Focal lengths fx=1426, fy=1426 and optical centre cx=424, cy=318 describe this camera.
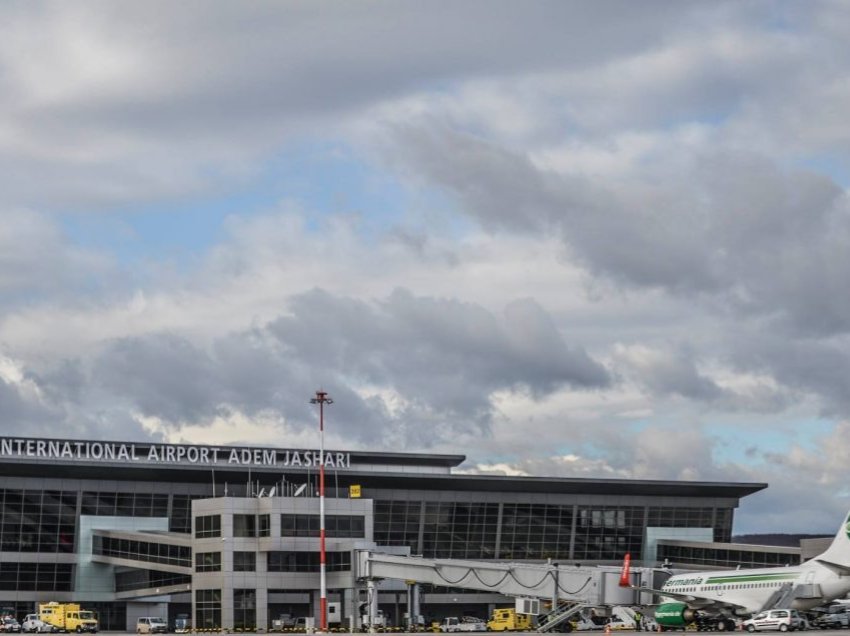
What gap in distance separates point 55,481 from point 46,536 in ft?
21.8

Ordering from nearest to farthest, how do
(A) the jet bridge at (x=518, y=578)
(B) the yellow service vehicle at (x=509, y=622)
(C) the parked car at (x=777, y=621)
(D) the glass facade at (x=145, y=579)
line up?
(C) the parked car at (x=777, y=621) → (A) the jet bridge at (x=518, y=578) → (B) the yellow service vehicle at (x=509, y=622) → (D) the glass facade at (x=145, y=579)

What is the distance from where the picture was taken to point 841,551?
12194cm

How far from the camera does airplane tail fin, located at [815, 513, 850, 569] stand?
12131 centimetres

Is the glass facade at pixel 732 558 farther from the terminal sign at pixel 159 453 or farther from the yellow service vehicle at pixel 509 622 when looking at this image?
the terminal sign at pixel 159 453

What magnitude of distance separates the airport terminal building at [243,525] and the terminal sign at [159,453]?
0.17 meters

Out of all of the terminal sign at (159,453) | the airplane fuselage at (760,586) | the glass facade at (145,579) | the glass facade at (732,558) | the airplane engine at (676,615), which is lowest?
the airplane engine at (676,615)

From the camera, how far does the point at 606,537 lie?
19950cm

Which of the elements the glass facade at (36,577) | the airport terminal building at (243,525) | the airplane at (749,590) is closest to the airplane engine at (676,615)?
the airplane at (749,590)

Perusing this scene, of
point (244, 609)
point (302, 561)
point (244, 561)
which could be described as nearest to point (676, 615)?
point (302, 561)

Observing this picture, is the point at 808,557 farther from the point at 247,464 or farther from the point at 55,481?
the point at 55,481

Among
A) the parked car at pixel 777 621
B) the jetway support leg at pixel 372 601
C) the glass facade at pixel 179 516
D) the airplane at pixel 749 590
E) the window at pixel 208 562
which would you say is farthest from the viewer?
the glass facade at pixel 179 516

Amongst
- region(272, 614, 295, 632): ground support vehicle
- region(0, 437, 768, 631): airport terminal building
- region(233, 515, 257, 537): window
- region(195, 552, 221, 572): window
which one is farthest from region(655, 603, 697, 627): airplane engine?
region(195, 552, 221, 572): window

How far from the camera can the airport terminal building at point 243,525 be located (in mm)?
138500

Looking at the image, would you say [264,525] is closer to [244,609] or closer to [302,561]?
[302,561]
